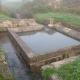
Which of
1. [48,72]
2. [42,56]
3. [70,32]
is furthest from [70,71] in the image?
[70,32]

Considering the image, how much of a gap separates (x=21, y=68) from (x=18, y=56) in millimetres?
1082

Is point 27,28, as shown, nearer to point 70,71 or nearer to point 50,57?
point 50,57

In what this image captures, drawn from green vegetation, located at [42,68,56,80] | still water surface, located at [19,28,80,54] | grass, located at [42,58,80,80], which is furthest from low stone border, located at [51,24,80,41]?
green vegetation, located at [42,68,56,80]

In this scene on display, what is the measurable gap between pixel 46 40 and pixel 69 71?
4.48 m

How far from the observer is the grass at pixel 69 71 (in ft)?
12.2

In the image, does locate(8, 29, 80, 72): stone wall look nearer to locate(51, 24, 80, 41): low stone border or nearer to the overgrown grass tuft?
the overgrown grass tuft

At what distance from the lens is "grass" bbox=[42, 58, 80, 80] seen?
3.72 metres

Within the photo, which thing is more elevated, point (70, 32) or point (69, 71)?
point (69, 71)

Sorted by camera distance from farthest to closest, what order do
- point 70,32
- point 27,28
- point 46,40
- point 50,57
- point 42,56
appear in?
1. point 27,28
2. point 70,32
3. point 46,40
4. point 50,57
5. point 42,56

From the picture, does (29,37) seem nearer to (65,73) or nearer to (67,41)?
(67,41)

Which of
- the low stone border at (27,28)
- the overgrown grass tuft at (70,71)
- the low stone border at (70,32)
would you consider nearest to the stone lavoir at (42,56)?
the overgrown grass tuft at (70,71)

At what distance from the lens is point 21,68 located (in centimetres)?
570

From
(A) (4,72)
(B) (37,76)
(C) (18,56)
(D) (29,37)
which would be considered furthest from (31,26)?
(A) (4,72)

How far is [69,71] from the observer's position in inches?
157
